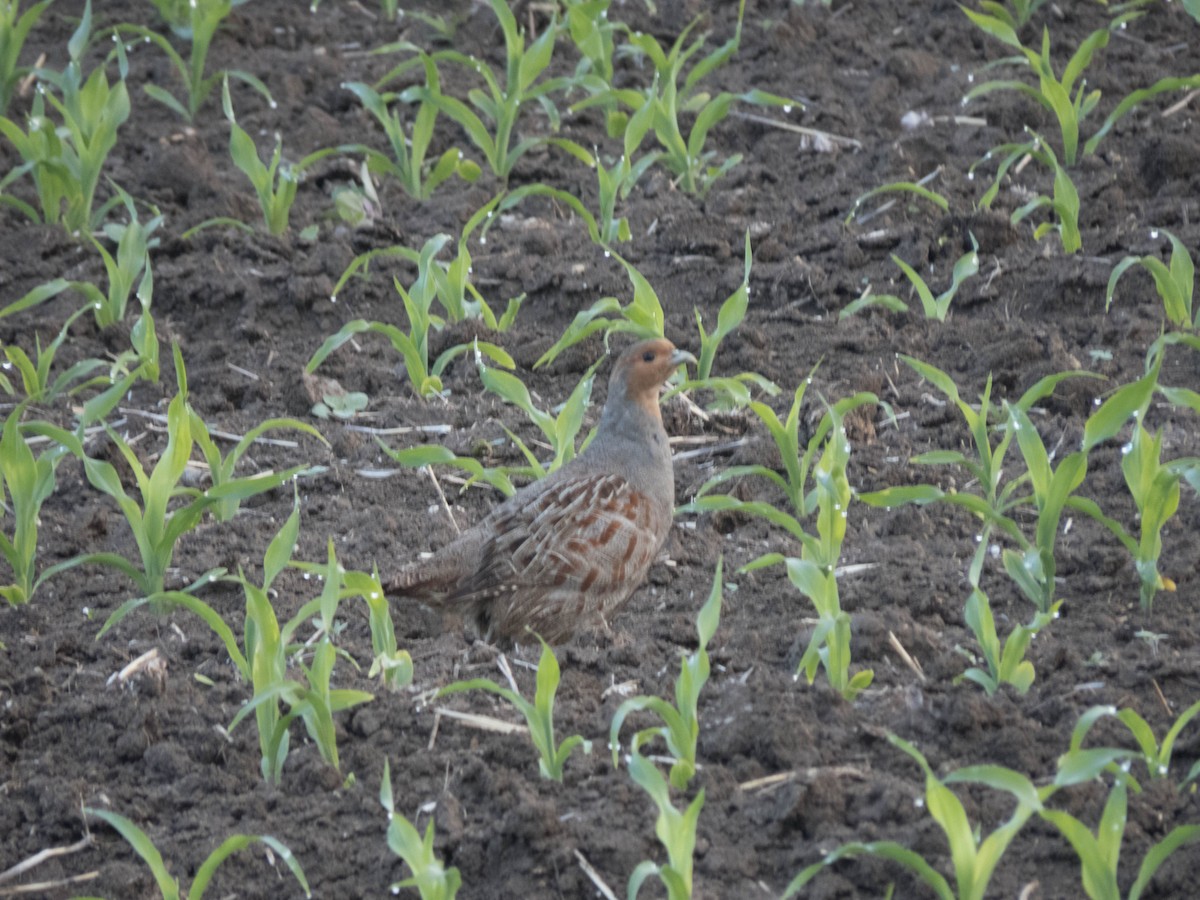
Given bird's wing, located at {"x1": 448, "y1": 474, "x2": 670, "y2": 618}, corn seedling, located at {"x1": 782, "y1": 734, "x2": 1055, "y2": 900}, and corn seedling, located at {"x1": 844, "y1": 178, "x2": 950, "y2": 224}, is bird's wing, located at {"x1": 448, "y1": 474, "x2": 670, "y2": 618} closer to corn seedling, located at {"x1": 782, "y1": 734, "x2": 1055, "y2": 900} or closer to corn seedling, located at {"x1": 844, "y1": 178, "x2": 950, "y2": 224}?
corn seedling, located at {"x1": 782, "y1": 734, "x2": 1055, "y2": 900}

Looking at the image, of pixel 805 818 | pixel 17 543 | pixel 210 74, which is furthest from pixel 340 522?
pixel 210 74

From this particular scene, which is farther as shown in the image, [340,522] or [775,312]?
[775,312]

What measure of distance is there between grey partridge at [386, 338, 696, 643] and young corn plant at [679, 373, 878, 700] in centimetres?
18

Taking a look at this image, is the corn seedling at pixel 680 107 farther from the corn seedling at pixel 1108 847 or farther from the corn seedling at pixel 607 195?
the corn seedling at pixel 1108 847

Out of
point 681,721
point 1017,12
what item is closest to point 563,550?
point 681,721

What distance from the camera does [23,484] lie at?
4449mm

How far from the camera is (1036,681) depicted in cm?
379

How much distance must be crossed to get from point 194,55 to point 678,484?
3.67 meters

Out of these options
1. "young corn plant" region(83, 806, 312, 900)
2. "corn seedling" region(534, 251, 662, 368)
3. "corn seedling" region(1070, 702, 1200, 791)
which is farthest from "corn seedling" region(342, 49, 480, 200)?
"corn seedling" region(1070, 702, 1200, 791)

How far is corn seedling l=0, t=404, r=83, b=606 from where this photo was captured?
14.5 ft

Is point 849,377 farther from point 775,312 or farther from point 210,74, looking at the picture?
point 210,74

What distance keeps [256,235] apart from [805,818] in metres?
4.21

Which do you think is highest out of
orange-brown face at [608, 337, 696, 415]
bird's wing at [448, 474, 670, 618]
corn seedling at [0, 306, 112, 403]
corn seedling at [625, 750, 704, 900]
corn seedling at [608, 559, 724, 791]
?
corn seedling at [625, 750, 704, 900]

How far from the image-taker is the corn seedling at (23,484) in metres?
4.42
